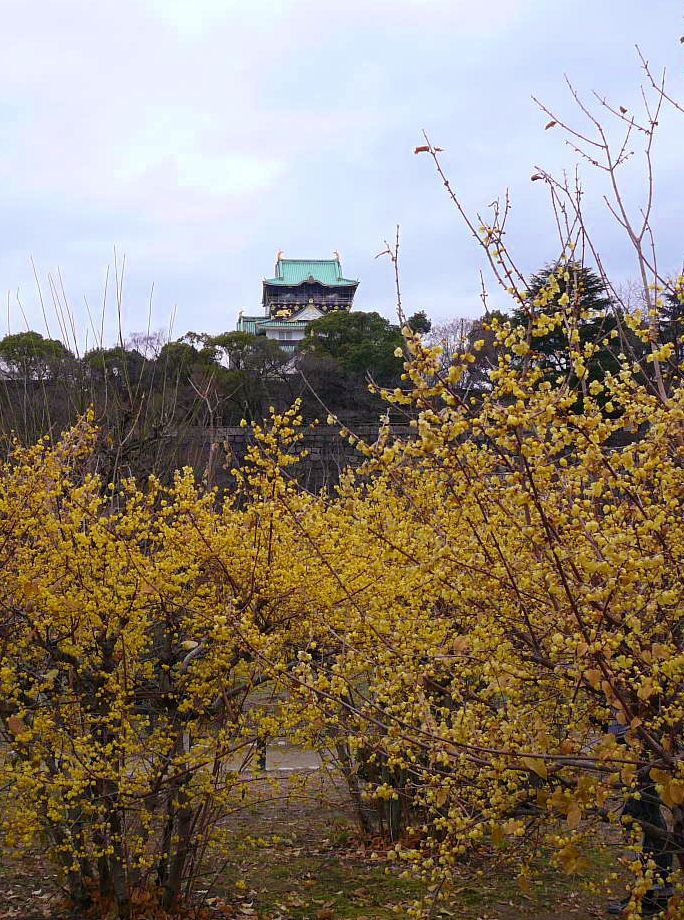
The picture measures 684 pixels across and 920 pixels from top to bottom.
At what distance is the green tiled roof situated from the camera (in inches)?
2106

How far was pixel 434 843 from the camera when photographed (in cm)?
315

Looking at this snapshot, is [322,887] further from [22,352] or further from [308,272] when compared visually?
[308,272]

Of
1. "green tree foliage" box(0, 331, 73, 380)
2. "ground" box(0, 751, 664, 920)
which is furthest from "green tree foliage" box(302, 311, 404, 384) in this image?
"ground" box(0, 751, 664, 920)

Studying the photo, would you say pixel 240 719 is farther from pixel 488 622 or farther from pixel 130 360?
pixel 130 360

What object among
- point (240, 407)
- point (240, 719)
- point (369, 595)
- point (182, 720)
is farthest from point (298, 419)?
point (240, 407)

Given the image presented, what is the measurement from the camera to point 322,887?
20.3 feet

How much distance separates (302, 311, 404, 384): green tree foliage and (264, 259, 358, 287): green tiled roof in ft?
77.0

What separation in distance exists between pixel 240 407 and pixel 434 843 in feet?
72.7

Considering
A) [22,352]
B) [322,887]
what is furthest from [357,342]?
[322,887]

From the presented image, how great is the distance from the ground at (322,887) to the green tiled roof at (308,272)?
48108 mm

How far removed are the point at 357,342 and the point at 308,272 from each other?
1055 inches

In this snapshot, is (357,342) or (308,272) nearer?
(357,342)

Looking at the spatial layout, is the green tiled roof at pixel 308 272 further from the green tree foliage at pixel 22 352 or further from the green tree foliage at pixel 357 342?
the green tree foliage at pixel 22 352

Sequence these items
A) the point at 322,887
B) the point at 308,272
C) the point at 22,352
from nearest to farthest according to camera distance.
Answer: the point at 322,887, the point at 22,352, the point at 308,272
